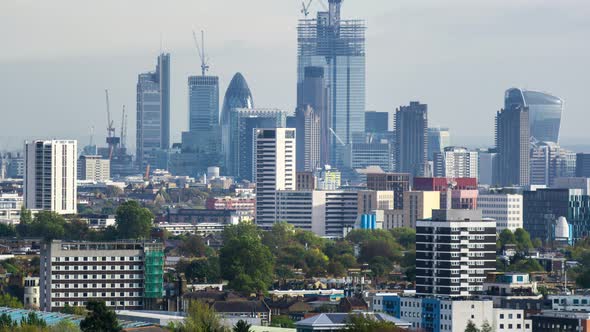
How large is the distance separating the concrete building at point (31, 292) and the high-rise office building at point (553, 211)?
72.7 metres

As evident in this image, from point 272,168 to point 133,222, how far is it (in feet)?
126

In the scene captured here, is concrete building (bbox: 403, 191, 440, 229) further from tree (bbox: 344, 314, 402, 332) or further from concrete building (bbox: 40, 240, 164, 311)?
tree (bbox: 344, 314, 402, 332)

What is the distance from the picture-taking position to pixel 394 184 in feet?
595

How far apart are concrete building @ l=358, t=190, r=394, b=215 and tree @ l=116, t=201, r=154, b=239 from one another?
31246 mm

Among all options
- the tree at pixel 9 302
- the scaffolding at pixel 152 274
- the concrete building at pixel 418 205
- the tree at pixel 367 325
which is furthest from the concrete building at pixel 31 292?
the concrete building at pixel 418 205

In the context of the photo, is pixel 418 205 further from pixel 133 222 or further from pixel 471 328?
pixel 471 328

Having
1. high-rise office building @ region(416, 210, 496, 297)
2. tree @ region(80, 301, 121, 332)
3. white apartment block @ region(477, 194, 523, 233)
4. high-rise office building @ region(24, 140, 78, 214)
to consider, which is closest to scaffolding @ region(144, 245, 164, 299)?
high-rise office building @ region(416, 210, 496, 297)

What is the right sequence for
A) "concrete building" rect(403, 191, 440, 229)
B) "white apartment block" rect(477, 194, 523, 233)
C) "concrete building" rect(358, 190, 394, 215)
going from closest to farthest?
"concrete building" rect(403, 191, 440, 229) < "white apartment block" rect(477, 194, 523, 233) < "concrete building" rect(358, 190, 394, 215)

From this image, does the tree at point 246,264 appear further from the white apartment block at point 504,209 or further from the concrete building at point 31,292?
the white apartment block at point 504,209

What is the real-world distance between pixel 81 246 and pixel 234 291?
11.6m

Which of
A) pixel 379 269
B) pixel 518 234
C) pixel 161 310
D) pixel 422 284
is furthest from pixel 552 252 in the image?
pixel 161 310

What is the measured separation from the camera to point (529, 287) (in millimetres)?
91562

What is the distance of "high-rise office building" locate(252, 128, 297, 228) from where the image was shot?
7062 inches

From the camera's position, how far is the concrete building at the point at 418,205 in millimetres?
171000
